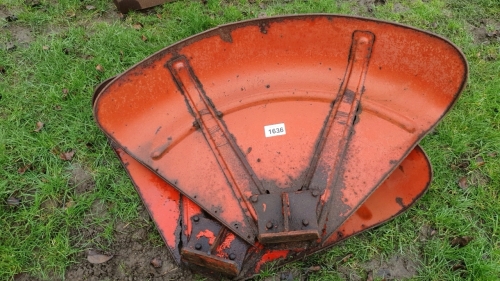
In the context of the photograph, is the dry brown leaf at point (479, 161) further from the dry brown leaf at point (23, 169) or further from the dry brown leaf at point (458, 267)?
the dry brown leaf at point (23, 169)

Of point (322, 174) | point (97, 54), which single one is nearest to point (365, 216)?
point (322, 174)

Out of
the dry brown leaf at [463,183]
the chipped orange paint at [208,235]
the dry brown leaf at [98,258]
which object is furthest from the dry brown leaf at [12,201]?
the dry brown leaf at [463,183]

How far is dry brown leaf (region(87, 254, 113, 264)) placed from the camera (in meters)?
2.57

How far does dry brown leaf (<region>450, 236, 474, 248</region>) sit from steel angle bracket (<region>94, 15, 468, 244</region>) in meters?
0.71

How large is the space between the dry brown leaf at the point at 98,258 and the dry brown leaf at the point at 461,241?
2251mm

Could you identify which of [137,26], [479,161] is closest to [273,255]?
[479,161]

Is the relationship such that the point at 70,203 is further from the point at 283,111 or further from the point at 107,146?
the point at 283,111

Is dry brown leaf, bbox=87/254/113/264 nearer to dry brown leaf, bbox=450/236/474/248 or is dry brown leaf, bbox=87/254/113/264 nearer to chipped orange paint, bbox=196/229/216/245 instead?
chipped orange paint, bbox=196/229/216/245

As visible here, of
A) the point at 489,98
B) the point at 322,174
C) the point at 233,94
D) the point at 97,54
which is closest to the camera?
the point at 322,174

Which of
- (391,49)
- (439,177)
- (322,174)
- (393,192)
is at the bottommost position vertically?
(439,177)

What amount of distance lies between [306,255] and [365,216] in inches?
18.0

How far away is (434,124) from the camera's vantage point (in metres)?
2.52

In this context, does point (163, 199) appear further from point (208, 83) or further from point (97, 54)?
point (97, 54)

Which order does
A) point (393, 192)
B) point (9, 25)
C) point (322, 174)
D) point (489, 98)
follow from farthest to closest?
point (9, 25), point (489, 98), point (393, 192), point (322, 174)
